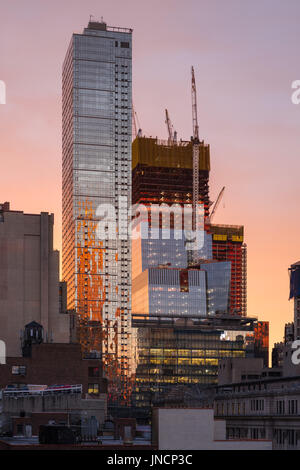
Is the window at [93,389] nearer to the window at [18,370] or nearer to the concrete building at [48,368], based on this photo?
the concrete building at [48,368]

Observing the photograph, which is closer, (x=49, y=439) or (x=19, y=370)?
(x=49, y=439)

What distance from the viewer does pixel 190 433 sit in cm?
7650

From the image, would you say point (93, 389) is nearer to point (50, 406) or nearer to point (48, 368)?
point (48, 368)

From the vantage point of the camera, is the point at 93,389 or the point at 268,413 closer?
the point at 268,413

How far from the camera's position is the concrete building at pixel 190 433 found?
7644cm

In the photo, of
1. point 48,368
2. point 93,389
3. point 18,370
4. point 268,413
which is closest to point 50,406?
point 268,413

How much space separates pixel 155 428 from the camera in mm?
78500
